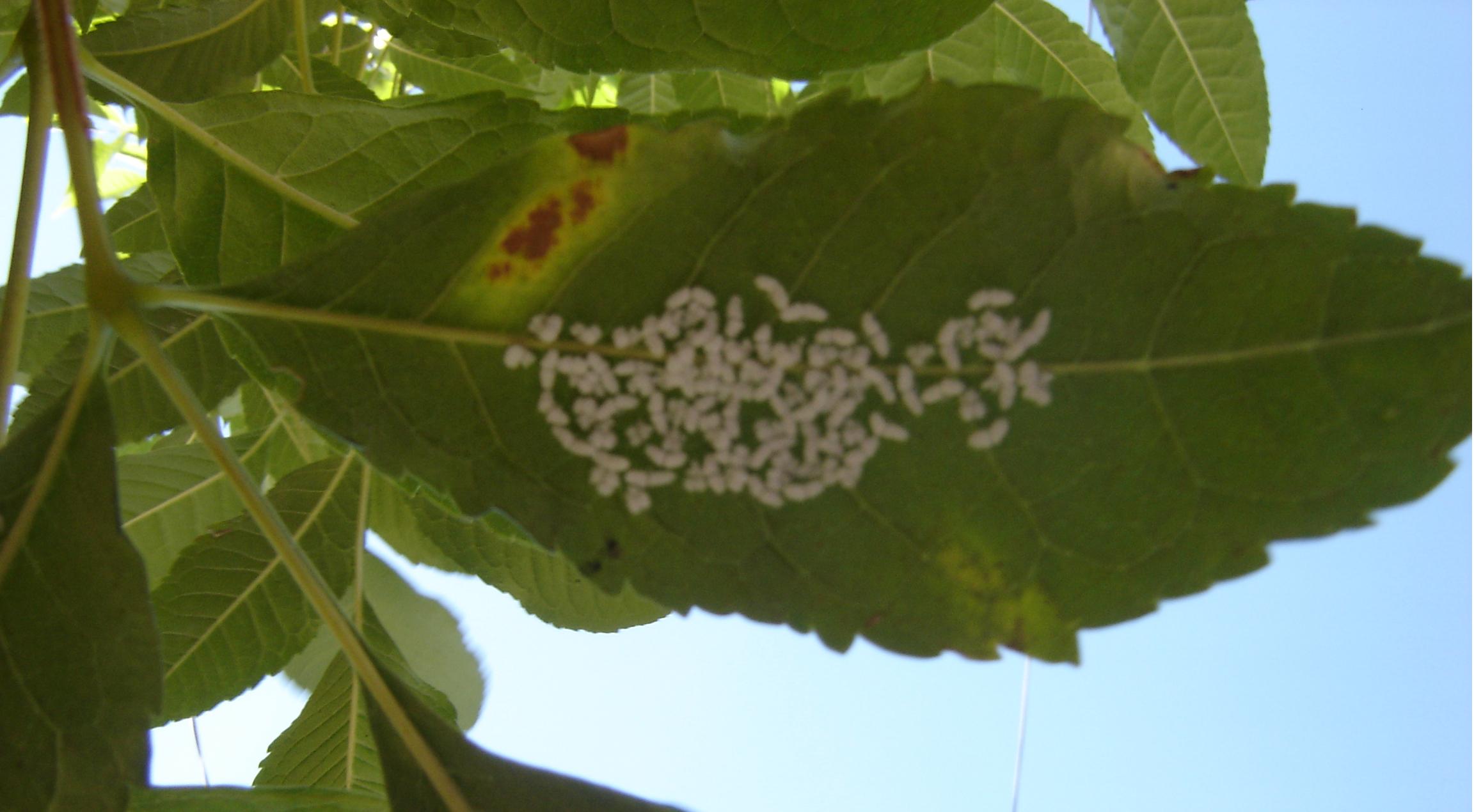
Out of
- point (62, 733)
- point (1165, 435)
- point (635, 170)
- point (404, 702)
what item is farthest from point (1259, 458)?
point (62, 733)

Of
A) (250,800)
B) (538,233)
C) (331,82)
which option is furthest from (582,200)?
(331,82)

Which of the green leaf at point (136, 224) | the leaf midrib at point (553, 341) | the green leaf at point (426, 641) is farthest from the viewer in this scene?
the green leaf at point (426, 641)

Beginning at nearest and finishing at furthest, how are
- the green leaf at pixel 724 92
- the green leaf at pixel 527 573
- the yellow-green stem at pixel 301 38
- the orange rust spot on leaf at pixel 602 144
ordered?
the orange rust spot on leaf at pixel 602 144
the yellow-green stem at pixel 301 38
the green leaf at pixel 527 573
the green leaf at pixel 724 92

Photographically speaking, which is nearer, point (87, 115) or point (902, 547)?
point (902, 547)

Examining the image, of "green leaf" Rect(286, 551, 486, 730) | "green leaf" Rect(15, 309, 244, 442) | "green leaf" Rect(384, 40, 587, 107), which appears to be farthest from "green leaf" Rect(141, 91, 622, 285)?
"green leaf" Rect(384, 40, 587, 107)

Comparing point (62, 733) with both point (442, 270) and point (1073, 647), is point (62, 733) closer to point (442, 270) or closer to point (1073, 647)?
point (442, 270)

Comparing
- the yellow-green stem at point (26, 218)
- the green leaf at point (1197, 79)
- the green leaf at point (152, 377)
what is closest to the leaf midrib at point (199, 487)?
the green leaf at point (152, 377)

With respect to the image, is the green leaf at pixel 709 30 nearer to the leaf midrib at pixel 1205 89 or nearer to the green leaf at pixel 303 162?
the green leaf at pixel 303 162
